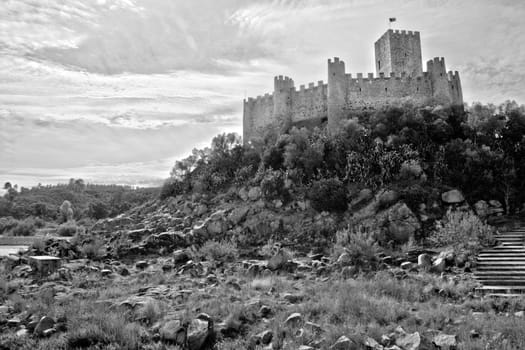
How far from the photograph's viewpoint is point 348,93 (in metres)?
31.2

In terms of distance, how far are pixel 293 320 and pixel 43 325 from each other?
599 centimetres

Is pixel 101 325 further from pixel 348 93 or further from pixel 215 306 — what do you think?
pixel 348 93

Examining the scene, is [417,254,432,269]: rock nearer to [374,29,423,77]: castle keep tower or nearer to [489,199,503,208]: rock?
[489,199,503,208]: rock

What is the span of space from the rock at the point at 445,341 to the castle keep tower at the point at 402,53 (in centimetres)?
2852

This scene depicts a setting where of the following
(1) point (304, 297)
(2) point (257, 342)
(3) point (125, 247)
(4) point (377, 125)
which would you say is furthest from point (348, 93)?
(2) point (257, 342)

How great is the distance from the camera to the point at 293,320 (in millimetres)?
9094

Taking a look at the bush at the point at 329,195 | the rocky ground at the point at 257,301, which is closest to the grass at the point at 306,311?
the rocky ground at the point at 257,301

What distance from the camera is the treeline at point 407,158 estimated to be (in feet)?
74.8

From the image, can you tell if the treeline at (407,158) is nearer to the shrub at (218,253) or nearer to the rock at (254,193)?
the rock at (254,193)

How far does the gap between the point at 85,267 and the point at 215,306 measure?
28.7 feet

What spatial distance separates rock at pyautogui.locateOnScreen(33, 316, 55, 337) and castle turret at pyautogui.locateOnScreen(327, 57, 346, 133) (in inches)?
986

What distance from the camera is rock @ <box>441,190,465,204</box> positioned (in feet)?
70.6

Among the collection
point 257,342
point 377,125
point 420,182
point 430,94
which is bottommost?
point 257,342

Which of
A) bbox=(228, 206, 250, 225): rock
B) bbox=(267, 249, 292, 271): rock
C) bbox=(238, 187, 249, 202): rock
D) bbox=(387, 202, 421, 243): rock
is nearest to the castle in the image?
bbox=(238, 187, 249, 202): rock
